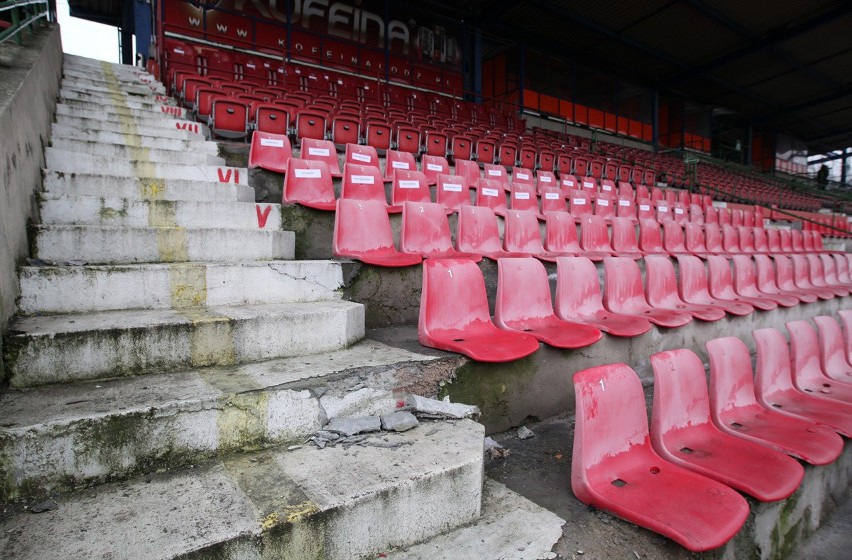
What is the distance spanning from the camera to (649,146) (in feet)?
55.1

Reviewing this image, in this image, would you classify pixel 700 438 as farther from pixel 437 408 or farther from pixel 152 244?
pixel 152 244

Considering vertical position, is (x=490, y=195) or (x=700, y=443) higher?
(x=490, y=195)

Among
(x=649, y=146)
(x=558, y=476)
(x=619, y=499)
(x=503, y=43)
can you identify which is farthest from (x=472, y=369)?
(x=649, y=146)

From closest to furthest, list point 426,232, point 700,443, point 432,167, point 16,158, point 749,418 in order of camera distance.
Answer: point 16,158 → point 700,443 → point 749,418 → point 426,232 → point 432,167

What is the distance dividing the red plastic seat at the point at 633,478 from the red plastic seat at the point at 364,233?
1204 millimetres

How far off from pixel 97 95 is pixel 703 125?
2106 centimetres

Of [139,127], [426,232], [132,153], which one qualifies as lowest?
[426,232]

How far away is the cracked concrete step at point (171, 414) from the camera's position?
103 cm

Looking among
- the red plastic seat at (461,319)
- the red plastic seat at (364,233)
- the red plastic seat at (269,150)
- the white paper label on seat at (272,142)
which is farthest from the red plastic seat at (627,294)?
the white paper label on seat at (272,142)

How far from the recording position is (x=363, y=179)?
3.42m

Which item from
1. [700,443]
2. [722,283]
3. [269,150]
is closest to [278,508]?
[700,443]

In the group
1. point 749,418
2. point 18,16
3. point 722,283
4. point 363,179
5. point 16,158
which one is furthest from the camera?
point 722,283

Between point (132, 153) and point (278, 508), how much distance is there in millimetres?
2983

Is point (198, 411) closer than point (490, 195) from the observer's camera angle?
Yes
